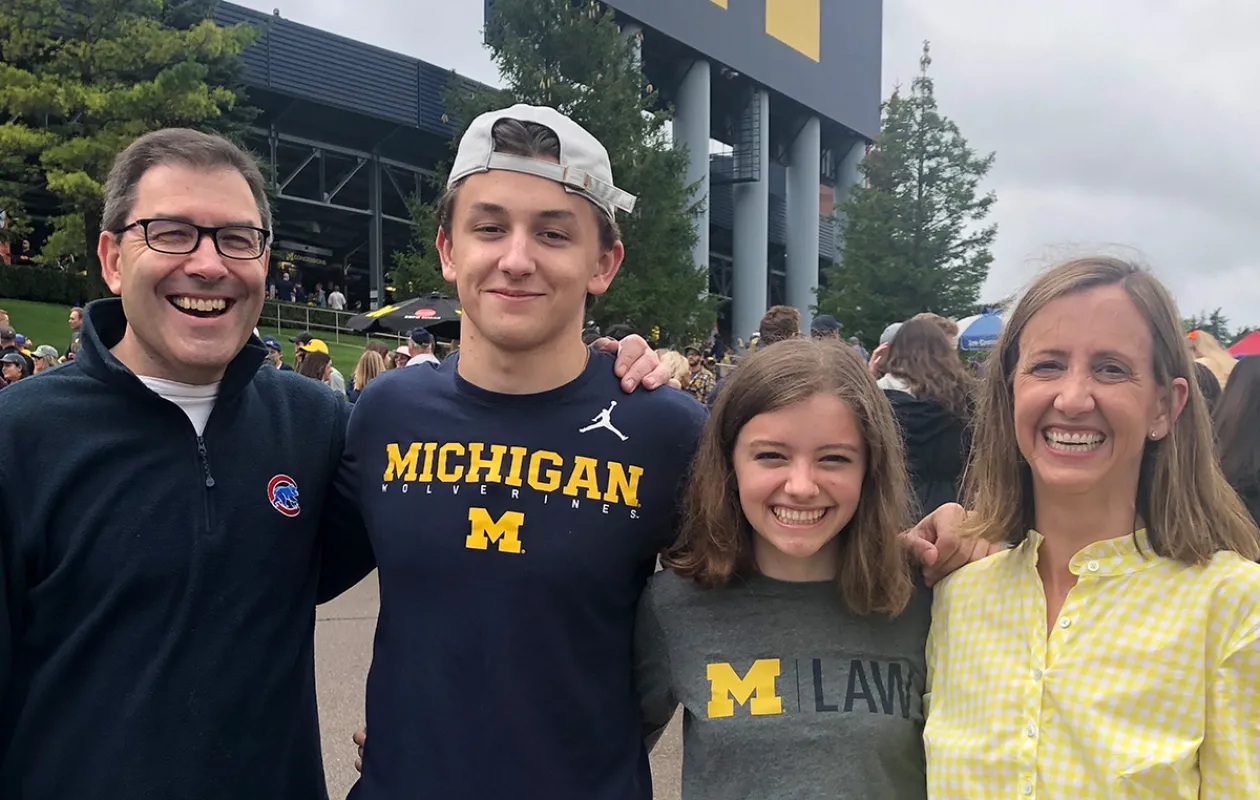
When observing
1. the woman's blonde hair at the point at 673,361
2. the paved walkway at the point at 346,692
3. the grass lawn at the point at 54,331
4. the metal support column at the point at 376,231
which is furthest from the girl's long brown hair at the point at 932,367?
the metal support column at the point at 376,231

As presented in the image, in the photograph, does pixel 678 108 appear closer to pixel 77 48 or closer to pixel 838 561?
pixel 77 48

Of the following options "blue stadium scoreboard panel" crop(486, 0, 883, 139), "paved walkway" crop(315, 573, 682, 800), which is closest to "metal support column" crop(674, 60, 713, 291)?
"blue stadium scoreboard panel" crop(486, 0, 883, 139)

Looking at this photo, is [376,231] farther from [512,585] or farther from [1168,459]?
[1168,459]

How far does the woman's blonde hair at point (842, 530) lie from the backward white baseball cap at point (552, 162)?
59cm

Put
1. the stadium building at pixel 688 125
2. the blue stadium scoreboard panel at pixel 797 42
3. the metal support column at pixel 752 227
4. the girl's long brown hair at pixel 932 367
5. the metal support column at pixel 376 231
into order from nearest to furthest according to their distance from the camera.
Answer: the girl's long brown hair at pixel 932 367 < the stadium building at pixel 688 125 < the blue stadium scoreboard panel at pixel 797 42 < the metal support column at pixel 376 231 < the metal support column at pixel 752 227

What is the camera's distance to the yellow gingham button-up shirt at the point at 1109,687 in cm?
158

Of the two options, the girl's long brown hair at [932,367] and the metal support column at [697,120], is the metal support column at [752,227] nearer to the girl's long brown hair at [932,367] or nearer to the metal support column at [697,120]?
the metal support column at [697,120]

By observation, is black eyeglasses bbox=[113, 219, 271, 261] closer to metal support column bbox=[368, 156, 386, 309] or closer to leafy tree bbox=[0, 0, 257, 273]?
leafy tree bbox=[0, 0, 257, 273]

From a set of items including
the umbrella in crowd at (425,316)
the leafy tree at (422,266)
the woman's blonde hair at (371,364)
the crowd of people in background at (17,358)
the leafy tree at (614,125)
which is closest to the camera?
the woman's blonde hair at (371,364)

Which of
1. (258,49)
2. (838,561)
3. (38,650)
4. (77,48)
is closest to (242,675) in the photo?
(38,650)

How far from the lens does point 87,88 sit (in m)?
17.6

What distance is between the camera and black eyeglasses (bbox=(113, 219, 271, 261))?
203 cm

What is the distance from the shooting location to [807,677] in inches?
76.7

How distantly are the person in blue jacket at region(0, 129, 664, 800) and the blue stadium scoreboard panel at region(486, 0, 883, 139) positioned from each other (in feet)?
82.0
